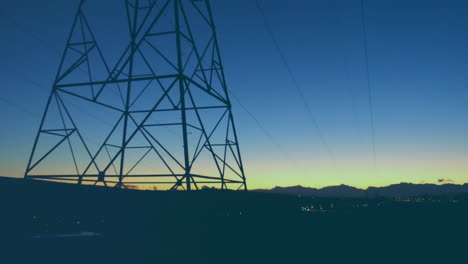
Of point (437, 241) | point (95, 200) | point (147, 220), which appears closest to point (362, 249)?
point (437, 241)

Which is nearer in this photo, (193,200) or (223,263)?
(223,263)

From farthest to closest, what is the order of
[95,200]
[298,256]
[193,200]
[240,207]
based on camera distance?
[240,207], [193,200], [95,200], [298,256]

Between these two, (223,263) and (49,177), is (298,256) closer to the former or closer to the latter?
(223,263)

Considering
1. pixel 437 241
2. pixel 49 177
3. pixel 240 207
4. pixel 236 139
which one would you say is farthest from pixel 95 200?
pixel 437 241

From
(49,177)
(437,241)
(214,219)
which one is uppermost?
(49,177)

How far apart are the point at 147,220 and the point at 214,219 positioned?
371 centimetres

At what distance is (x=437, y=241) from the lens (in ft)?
56.0

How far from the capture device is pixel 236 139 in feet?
65.3

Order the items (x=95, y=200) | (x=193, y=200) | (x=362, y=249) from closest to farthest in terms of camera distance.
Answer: (x=95, y=200) < (x=362, y=249) < (x=193, y=200)

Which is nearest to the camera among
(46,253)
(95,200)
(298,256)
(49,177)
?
(46,253)

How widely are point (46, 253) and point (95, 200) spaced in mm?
3324

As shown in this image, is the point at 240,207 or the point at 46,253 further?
the point at 240,207

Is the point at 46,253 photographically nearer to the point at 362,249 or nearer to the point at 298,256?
the point at 298,256

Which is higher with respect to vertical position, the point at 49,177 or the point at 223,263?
the point at 49,177
